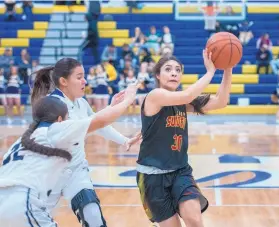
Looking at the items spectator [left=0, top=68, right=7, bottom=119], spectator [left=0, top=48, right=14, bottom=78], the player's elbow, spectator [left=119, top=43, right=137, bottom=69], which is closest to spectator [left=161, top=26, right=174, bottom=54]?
spectator [left=119, top=43, right=137, bottom=69]

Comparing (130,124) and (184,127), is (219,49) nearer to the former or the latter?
(184,127)

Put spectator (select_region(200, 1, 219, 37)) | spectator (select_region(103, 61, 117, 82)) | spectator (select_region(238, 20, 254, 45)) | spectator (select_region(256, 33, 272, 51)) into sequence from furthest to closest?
spectator (select_region(200, 1, 219, 37)) < spectator (select_region(238, 20, 254, 45)) < spectator (select_region(256, 33, 272, 51)) < spectator (select_region(103, 61, 117, 82))

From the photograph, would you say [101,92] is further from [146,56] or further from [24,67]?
[24,67]

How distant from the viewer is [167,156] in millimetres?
4098

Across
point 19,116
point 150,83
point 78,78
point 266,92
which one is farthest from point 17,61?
point 78,78

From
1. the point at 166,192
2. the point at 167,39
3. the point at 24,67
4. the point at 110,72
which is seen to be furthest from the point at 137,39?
the point at 166,192

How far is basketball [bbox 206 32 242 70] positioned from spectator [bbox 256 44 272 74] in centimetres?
1297

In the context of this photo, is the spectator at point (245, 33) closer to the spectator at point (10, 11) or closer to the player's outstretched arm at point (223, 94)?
the spectator at point (10, 11)

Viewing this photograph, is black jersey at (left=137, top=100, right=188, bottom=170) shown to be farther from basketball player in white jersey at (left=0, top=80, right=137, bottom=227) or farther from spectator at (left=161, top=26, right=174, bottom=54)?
spectator at (left=161, top=26, right=174, bottom=54)

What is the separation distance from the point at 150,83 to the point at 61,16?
191 inches

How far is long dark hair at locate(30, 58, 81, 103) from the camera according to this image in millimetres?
4219

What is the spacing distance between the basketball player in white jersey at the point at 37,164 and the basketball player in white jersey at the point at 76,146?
0.48 m

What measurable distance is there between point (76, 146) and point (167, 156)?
0.62 metres

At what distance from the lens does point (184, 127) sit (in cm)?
420
